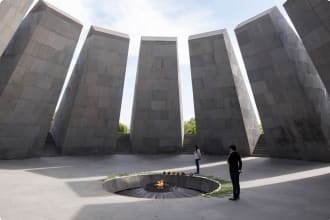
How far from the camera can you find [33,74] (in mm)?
13359

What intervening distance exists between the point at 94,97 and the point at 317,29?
13.1 m

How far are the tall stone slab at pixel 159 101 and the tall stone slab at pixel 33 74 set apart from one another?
548cm

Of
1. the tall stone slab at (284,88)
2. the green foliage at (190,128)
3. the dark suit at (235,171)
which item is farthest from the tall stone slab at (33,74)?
the green foliage at (190,128)

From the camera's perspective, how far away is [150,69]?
18047mm

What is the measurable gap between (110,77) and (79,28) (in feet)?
12.3

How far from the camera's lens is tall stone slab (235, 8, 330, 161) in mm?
12977

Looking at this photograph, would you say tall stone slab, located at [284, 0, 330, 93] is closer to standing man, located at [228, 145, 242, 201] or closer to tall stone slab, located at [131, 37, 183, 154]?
standing man, located at [228, 145, 242, 201]

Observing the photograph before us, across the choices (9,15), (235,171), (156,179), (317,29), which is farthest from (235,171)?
(9,15)

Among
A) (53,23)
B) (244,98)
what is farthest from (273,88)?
(53,23)

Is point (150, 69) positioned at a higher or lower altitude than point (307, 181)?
higher

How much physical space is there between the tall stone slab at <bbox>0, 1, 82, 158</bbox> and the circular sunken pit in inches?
302

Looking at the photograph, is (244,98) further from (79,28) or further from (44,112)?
(44,112)

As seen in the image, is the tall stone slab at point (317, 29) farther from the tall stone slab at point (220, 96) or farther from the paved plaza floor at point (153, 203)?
the tall stone slab at point (220, 96)

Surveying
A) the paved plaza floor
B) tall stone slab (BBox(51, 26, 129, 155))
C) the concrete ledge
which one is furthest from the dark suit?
tall stone slab (BBox(51, 26, 129, 155))
